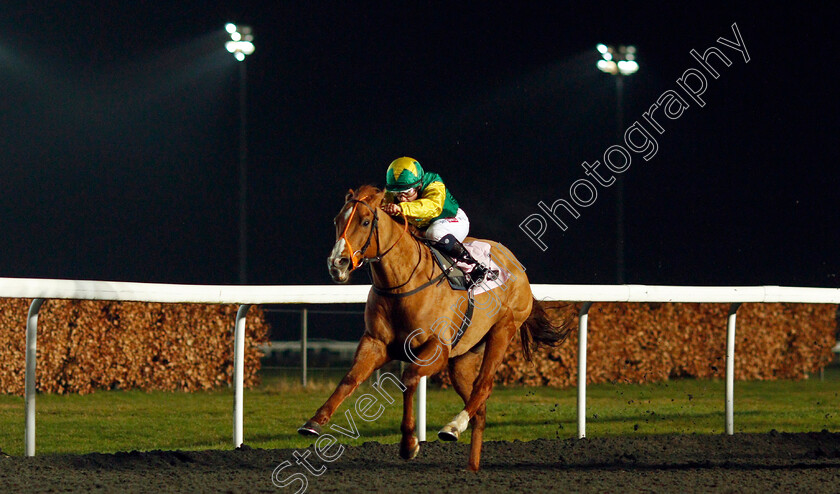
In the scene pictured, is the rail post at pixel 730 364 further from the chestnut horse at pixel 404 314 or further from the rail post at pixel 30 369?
the rail post at pixel 30 369

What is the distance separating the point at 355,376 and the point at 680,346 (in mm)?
7667

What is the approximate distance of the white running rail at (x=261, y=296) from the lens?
428cm

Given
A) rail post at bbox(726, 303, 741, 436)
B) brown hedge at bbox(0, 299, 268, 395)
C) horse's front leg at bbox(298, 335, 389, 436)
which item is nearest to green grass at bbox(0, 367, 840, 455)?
brown hedge at bbox(0, 299, 268, 395)

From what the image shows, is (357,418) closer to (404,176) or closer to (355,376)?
(404,176)

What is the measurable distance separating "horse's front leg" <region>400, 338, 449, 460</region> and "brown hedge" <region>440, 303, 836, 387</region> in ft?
17.3

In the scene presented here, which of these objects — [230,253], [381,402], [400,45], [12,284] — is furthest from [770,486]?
[400,45]

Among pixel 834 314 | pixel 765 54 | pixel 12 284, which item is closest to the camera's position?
pixel 12 284

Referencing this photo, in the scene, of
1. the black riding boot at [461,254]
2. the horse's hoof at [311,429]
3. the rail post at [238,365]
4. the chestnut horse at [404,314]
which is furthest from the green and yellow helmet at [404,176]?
the horse's hoof at [311,429]

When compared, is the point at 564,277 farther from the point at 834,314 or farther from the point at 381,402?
the point at 381,402

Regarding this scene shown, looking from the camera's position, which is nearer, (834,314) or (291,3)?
(834,314)

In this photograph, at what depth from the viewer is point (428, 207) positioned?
427 centimetres

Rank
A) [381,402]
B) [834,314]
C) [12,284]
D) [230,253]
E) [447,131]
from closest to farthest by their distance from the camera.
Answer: [12,284] < [381,402] < [834,314] < [230,253] < [447,131]

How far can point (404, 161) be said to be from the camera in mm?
4355

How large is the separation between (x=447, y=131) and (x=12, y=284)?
17758 mm
